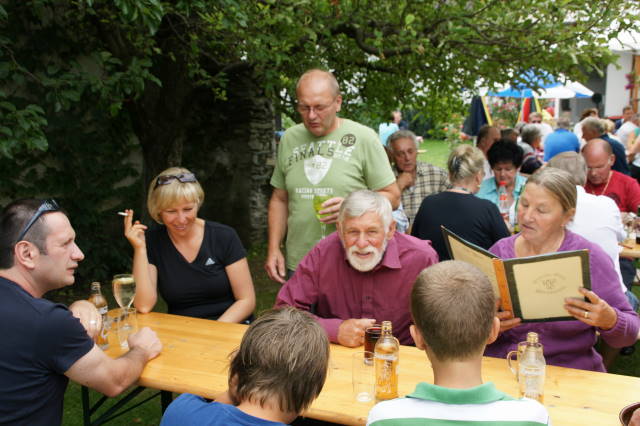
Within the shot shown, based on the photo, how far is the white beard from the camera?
2848 millimetres

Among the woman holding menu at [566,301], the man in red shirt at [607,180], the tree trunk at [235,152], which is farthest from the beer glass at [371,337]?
the tree trunk at [235,152]

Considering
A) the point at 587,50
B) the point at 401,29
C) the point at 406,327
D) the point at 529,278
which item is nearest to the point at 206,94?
the point at 401,29

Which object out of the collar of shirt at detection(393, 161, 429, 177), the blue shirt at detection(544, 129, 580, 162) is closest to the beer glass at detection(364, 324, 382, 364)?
the collar of shirt at detection(393, 161, 429, 177)

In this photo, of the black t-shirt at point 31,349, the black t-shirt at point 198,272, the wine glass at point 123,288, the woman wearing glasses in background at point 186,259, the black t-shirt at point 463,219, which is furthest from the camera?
the black t-shirt at point 463,219

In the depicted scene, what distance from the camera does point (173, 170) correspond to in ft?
11.3

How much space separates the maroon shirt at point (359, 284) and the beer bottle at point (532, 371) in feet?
2.55

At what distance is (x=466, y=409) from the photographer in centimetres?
149

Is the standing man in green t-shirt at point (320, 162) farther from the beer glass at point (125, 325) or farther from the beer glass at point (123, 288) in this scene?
the beer glass at point (125, 325)

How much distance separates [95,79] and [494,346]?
2.92m

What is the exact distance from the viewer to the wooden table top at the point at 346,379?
2.11m

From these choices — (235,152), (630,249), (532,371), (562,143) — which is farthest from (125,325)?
(562,143)

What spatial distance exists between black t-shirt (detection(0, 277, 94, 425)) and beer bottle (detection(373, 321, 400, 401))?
1.05 meters

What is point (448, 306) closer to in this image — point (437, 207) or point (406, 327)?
point (406, 327)

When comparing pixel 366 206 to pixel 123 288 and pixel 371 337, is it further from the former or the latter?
pixel 123 288
